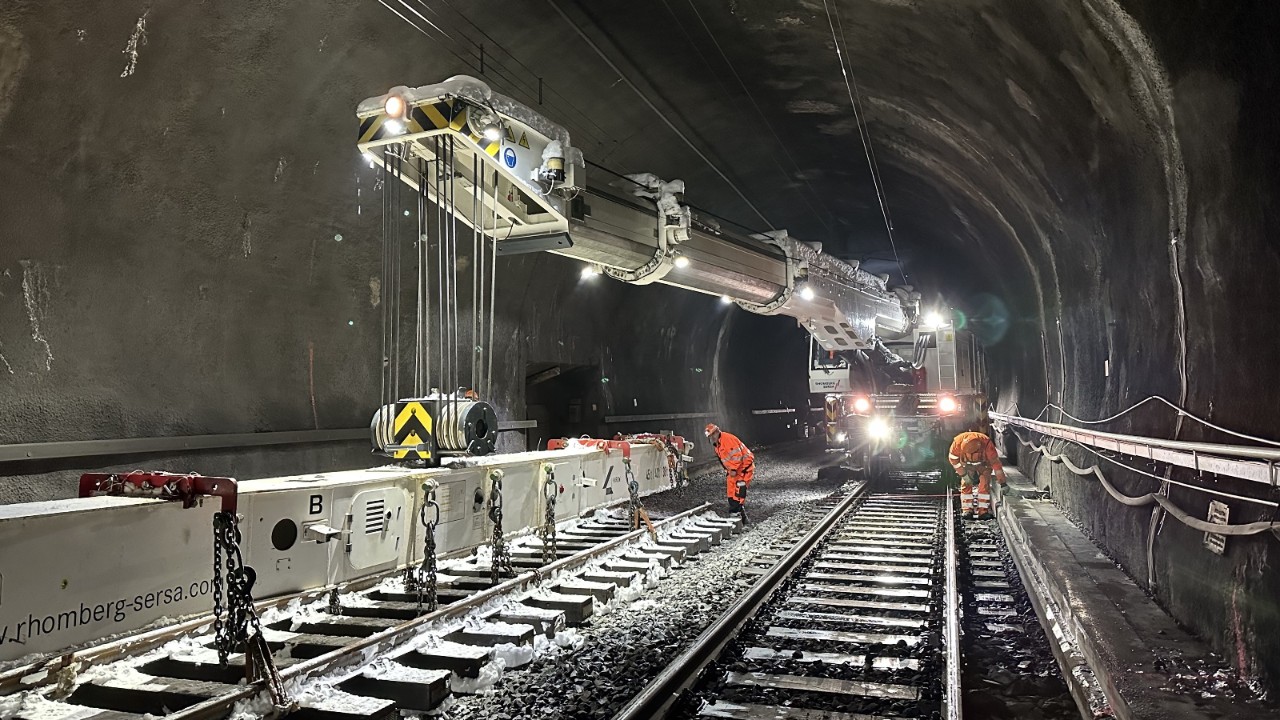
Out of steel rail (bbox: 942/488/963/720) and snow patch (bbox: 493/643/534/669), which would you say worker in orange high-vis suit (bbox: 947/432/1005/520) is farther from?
snow patch (bbox: 493/643/534/669)

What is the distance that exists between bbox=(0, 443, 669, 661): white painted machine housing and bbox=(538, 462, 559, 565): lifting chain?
12.3 inches

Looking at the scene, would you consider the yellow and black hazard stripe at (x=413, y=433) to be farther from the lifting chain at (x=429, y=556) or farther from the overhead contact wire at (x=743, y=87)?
the overhead contact wire at (x=743, y=87)

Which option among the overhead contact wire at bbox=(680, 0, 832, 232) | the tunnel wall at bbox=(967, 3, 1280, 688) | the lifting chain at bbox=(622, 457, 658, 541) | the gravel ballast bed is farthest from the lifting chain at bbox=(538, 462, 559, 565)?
the overhead contact wire at bbox=(680, 0, 832, 232)

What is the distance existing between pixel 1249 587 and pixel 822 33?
6136 millimetres

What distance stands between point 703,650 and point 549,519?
271cm

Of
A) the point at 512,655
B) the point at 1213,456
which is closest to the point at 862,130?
the point at 1213,456

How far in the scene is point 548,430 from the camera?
45.2 ft

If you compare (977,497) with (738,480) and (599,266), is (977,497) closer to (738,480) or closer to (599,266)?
(738,480)

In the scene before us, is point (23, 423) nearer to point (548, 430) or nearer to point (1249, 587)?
point (1249, 587)

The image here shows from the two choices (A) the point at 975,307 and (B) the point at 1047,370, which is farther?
(A) the point at 975,307

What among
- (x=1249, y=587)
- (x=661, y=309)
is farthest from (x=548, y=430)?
(x=1249, y=587)

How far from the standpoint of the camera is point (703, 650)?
474 centimetres

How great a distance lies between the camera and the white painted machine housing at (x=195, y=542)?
3.72 meters

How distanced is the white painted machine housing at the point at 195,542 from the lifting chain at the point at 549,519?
311 millimetres
